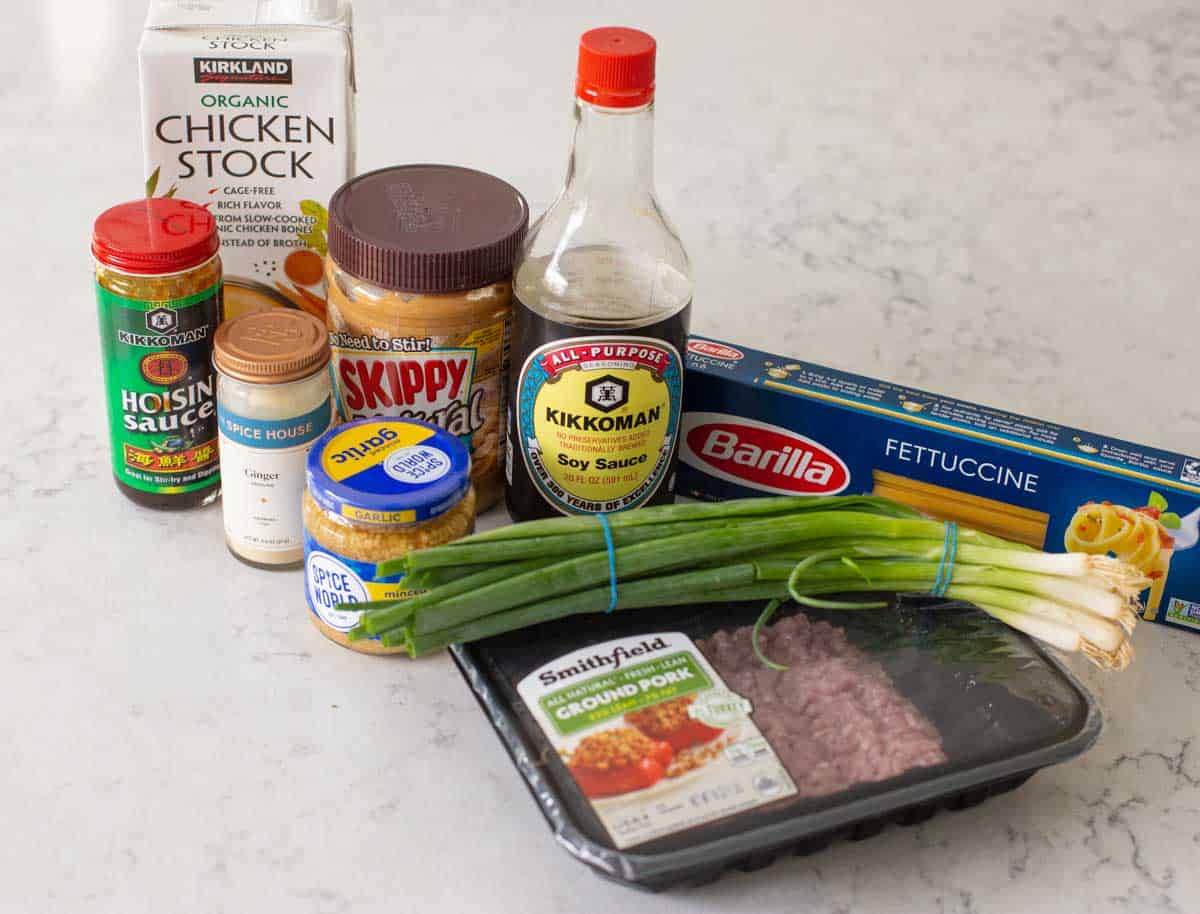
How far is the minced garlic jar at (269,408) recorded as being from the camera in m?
1.38

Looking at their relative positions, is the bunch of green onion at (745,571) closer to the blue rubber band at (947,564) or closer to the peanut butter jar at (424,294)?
the blue rubber band at (947,564)

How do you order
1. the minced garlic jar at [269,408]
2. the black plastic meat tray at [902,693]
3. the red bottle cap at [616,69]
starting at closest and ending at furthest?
the black plastic meat tray at [902,693], the red bottle cap at [616,69], the minced garlic jar at [269,408]

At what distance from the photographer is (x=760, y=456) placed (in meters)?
1.56

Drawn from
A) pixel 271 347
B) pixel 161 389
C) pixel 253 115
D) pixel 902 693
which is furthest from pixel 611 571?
pixel 253 115

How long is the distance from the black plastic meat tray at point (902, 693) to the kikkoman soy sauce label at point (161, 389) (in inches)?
15.3

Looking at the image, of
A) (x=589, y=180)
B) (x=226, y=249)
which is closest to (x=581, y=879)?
(x=589, y=180)

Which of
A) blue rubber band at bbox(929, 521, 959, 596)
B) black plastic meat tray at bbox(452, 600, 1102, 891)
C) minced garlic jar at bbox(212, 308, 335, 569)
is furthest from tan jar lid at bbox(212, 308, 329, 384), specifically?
blue rubber band at bbox(929, 521, 959, 596)

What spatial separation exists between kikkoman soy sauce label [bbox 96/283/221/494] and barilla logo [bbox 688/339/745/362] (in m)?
0.47

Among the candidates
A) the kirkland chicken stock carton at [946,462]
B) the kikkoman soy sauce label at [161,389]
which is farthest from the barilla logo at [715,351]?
the kikkoman soy sauce label at [161,389]

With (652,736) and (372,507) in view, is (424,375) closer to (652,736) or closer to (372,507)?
(372,507)

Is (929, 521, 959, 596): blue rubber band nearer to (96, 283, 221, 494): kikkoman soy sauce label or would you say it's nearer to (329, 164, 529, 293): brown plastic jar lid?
(329, 164, 529, 293): brown plastic jar lid

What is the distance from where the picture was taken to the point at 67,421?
167 centimetres

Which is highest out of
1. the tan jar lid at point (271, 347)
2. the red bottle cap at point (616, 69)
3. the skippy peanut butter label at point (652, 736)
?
the red bottle cap at point (616, 69)

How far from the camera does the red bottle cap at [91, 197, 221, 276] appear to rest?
1391 mm
